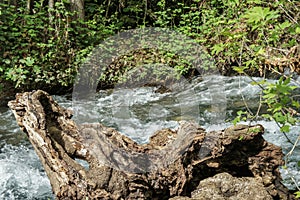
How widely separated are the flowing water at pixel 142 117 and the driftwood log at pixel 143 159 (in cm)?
86

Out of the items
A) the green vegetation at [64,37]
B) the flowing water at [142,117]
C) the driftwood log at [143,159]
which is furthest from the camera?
the green vegetation at [64,37]

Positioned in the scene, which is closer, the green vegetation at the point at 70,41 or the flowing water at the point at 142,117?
the flowing water at the point at 142,117

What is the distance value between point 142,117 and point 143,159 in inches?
137

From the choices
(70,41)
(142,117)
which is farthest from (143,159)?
(70,41)

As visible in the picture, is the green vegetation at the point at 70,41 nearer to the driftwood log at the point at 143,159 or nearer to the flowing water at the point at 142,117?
the flowing water at the point at 142,117

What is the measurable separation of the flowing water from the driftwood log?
86 centimetres

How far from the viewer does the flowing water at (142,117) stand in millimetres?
4125

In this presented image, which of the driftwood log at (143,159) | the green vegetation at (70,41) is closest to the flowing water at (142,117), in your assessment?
the green vegetation at (70,41)

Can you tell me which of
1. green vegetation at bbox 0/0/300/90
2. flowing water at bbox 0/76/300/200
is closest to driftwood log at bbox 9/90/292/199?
flowing water at bbox 0/76/300/200

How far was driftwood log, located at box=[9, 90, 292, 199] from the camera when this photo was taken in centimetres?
281

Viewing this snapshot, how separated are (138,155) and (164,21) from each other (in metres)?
7.48

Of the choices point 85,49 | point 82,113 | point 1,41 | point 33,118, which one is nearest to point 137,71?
point 85,49

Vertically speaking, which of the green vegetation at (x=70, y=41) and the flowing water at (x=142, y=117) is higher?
the green vegetation at (x=70, y=41)

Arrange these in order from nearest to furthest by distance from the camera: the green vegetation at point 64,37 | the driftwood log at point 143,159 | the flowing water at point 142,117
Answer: the driftwood log at point 143,159, the flowing water at point 142,117, the green vegetation at point 64,37
